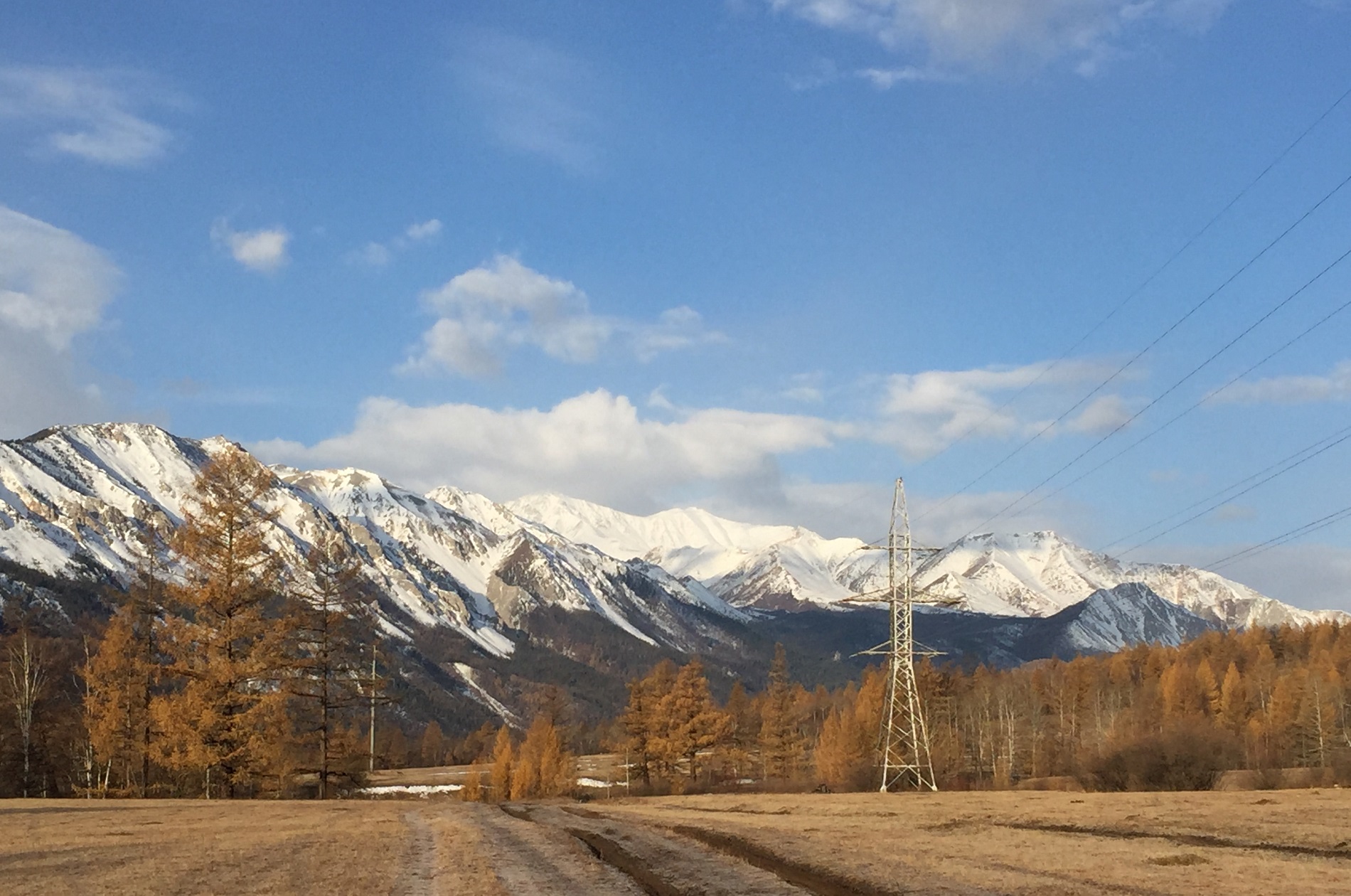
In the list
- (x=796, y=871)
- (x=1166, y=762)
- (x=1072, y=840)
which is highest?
(x=796, y=871)

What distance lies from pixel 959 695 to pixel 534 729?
323 feet

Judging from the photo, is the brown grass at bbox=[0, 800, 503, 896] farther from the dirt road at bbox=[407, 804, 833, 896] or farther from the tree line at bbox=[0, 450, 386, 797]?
the tree line at bbox=[0, 450, 386, 797]

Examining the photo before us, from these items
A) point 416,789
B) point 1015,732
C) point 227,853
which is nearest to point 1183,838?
point 227,853

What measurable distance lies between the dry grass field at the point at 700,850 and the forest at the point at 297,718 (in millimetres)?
7041

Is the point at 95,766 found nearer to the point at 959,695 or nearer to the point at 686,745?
the point at 686,745

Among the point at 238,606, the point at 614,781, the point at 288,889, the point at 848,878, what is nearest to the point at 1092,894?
the point at 848,878

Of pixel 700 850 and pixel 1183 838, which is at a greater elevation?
pixel 1183 838

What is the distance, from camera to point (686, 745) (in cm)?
10262

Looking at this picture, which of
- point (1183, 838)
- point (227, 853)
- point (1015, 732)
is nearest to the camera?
point (227, 853)

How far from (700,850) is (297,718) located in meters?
39.2

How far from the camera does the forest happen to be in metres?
50.7

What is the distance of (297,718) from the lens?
61219 mm

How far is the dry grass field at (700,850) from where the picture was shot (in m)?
21.1

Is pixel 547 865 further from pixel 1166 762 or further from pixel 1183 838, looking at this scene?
pixel 1166 762
